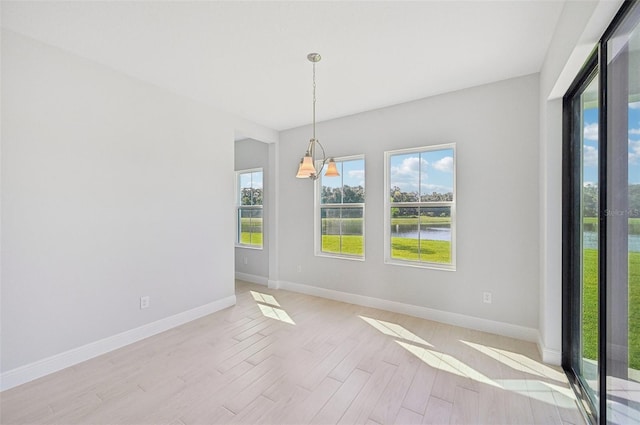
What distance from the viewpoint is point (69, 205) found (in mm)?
2477

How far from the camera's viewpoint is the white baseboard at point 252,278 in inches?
205

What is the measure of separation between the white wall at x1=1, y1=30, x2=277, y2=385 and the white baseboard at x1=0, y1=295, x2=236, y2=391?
0.03 metres

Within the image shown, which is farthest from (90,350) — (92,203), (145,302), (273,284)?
(273,284)

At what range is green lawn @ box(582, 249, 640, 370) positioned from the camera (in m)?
1.25

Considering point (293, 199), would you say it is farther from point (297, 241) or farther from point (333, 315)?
point (333, 315)

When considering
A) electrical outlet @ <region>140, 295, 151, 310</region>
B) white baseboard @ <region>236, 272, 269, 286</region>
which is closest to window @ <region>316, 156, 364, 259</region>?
white baseboard @ <region>236, 272, 269, 286</region>

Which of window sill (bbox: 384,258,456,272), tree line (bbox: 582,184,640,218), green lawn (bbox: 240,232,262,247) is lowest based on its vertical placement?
window sill (bbox: 384,258,456,272)

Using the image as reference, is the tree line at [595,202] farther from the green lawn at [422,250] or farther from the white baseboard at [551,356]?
the green lawn at [422,250]

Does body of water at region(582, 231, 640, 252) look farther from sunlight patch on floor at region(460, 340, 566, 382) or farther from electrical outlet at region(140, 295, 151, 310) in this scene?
electrical outlet at region(140, 295, 151, 310)

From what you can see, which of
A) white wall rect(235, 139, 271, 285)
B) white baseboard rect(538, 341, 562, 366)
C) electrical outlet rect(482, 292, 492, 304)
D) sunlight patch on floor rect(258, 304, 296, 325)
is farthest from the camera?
white wall rect(235, 139, 271, 285)

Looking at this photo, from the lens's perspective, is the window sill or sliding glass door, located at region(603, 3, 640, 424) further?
the window sill

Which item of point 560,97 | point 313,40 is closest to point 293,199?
point 313,40

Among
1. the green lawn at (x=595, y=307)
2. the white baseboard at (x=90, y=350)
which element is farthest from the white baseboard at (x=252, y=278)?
the green lawn at (x=595, y=307)

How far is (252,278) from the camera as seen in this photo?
538 cm
